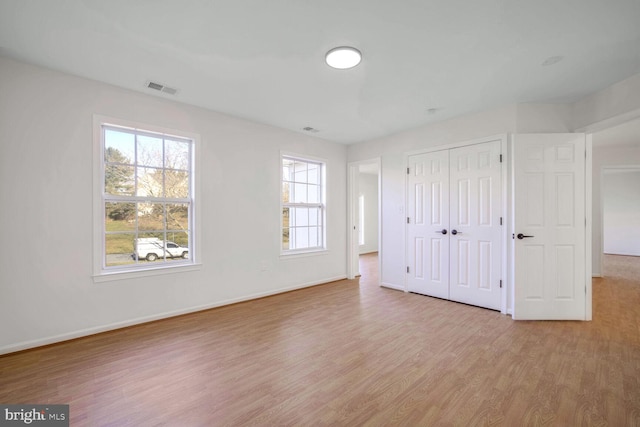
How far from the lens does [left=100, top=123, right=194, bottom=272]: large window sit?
120 inches

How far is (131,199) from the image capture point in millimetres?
3139

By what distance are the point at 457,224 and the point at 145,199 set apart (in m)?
4.08

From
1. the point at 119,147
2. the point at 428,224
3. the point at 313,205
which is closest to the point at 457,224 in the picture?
the point at 428,224

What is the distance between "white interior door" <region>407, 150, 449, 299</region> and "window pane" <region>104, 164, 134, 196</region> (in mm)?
3860

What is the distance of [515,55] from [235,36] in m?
2.35

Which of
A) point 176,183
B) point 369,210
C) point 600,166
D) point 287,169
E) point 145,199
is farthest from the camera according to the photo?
point 369,210

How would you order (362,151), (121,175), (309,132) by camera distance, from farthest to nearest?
1. (362,151)
2. (309,132)
3. (121,175)

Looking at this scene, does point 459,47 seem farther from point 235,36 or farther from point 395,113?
point 235,36

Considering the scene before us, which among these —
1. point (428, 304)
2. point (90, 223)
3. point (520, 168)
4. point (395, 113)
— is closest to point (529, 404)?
point (428, 304)

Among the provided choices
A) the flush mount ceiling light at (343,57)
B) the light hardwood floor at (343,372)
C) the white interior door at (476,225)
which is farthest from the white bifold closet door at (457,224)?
the flush mount ceiling light at (343,57)

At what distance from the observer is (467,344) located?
269 centimetres

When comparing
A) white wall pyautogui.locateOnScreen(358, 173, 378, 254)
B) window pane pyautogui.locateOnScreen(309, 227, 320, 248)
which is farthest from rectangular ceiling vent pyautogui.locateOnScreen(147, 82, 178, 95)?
white wall pyautogui.locateOnScreen(358, 173, 378, 254)

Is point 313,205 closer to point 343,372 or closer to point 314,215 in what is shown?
point 314,215

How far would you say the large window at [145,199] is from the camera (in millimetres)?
3047
